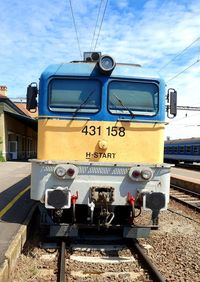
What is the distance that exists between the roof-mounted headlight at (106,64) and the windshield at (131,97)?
0.30 meters

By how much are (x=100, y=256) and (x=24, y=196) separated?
5.35 m

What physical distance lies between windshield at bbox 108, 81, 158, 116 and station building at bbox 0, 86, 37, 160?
2052cm

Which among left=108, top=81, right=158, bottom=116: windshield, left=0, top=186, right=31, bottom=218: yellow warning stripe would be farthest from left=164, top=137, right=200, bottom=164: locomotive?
left=108, top=81, right=158, bottom=116: windshield

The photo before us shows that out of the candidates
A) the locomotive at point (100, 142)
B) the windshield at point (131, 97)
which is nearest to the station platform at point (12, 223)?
the locomotive at point (100, 142)

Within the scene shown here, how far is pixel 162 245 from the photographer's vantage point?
730cm

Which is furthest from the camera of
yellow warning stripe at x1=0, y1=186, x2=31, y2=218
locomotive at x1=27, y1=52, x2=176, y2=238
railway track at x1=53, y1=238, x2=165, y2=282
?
yellow warning stripe at x1=0, y1=186, x2=31, y2=218

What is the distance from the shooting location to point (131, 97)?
7.20 m

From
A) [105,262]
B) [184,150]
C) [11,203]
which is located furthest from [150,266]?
[184,150]

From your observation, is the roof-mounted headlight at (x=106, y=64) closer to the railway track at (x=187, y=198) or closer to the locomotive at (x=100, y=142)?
the locomotive at (x=100, y=142)

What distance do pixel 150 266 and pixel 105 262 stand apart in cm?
78

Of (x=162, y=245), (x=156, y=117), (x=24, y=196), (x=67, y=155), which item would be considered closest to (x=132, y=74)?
(x=156, y=117)

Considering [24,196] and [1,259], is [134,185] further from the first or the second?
[24,196]

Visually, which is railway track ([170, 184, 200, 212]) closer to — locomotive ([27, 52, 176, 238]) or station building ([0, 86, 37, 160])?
locomotive ([27, 52, 176, 238])

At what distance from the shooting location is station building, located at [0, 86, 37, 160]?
34000mm
